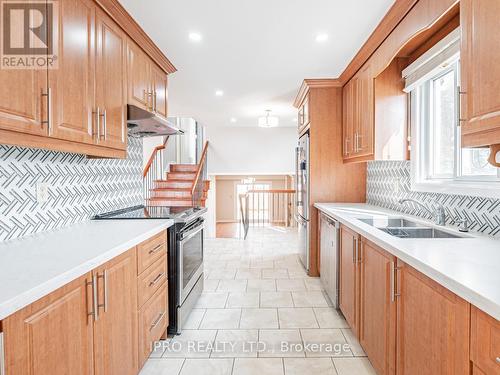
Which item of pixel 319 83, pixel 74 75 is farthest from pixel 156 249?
pixel 319 83

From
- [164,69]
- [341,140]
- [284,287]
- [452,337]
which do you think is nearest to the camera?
[452,337]

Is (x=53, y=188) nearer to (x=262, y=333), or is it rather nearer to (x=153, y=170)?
(x=262, y=333)

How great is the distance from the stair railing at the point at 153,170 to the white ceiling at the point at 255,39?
1.89 metres

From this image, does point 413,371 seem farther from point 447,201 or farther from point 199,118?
point 199,118

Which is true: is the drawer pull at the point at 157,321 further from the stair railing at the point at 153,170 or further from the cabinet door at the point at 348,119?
the stair railing at the point at 153,170

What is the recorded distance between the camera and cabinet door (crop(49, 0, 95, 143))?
1516mm

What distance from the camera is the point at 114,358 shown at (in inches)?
59.5

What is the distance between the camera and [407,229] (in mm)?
2205

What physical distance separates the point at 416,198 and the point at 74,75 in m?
2.76

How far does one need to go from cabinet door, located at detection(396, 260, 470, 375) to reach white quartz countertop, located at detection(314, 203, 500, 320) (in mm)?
67

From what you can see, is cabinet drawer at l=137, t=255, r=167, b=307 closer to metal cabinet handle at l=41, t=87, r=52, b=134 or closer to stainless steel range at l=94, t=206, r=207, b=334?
stainless steel range at l=94, t=206, r=207, b=334

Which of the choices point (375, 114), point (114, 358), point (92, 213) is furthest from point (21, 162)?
point (375, 114)

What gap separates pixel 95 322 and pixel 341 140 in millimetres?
3370

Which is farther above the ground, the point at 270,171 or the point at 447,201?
the point at 270,171
